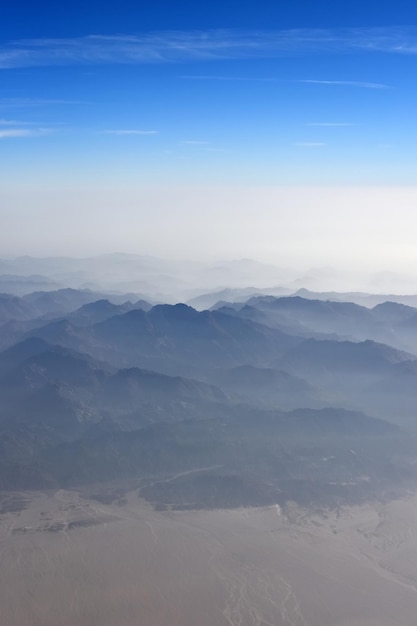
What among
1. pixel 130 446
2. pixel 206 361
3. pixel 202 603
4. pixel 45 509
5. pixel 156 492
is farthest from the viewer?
pixel 206 361

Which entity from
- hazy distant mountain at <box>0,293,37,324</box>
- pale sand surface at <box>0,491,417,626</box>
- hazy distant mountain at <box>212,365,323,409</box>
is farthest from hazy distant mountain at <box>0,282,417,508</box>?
hazy distant mountain at <box>0,293,37,324</box>

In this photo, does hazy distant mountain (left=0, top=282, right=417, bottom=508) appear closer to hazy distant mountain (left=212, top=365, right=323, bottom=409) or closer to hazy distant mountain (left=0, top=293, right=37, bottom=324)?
hazy distant mountain (left=212, top=365, right=323, bottom=409)

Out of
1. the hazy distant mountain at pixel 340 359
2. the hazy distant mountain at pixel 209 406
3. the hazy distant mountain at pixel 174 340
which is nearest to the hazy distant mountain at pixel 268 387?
the hazy distant mountain at pixel 209 406

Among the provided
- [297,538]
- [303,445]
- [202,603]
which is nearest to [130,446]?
[303,445]

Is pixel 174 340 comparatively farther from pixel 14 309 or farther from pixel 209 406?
pixel 14 309

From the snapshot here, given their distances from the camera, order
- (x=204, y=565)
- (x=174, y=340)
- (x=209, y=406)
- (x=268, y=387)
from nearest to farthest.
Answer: (x=204, y=565) < (x=209, y=406) < (x=268, y=387) < (x=174, y=340)

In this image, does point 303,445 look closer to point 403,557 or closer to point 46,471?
point 403,557

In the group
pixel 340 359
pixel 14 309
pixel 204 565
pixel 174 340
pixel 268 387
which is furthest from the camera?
pixel 14 309

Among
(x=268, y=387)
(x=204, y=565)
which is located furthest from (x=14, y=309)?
(x=204, y=565)
